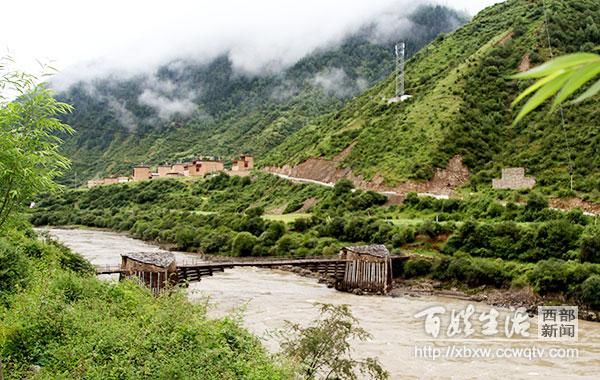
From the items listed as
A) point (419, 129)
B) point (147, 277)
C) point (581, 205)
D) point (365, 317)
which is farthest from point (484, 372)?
point (419, 129)

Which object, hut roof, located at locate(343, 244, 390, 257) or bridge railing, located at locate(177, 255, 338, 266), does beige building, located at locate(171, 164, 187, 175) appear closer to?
bridge railing, located at locate(177, 255, 338, 266)

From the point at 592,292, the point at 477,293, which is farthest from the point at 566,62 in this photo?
the point at 477,293

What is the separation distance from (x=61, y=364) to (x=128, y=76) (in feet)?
594

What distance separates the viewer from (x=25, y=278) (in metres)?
14.3

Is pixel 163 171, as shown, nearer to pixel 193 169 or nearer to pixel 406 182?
pixel 193 169

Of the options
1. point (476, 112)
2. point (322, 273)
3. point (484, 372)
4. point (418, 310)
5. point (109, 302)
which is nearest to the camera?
point (109, 302)

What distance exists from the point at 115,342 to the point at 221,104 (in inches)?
5495

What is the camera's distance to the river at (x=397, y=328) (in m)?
17.8

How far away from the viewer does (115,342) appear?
32.4 feet

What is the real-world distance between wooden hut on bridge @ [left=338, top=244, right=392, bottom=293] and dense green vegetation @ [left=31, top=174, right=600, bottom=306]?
2.12 m

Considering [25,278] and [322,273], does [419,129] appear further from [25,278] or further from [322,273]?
[25,278]

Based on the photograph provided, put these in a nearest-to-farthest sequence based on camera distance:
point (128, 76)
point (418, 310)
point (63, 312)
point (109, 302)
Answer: point (63, 312)
point (109, 302)
point (418, 310)
point (128, 76)

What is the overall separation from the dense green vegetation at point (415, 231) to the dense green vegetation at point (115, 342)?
21.2 meters

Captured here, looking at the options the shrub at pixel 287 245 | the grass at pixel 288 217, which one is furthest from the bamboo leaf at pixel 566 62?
the grass at pixel 288 217
